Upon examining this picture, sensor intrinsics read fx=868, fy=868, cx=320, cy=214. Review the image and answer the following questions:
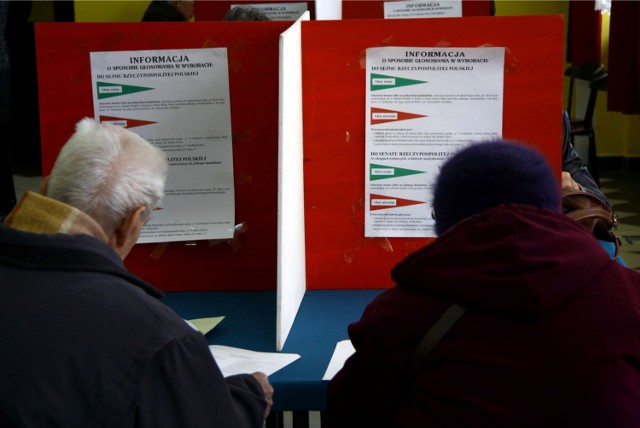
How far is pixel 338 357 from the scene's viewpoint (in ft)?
5.88

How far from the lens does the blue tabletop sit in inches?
66.1

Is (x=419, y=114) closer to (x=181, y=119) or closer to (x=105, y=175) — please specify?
(x=181, y=119)

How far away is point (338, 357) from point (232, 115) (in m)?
0.73

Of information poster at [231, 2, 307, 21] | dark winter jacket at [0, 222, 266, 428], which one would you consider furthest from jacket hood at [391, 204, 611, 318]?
information poster at [231, 2, 307, 21]

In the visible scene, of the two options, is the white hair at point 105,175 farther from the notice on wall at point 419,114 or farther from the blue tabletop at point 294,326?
the notice on wall at point 419,114

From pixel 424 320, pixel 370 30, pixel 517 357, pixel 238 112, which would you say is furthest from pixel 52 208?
pixel 370 30

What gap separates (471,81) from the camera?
212cm

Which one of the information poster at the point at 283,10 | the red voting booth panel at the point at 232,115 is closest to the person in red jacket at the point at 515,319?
the red voting booth panel at the point at 232,115

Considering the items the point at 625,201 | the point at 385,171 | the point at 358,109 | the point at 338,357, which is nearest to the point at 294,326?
the point at 338,357

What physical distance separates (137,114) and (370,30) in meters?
0.62

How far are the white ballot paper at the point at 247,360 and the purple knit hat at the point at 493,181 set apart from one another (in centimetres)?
59

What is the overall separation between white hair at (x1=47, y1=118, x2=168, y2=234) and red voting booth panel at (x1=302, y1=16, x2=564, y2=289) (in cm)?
69

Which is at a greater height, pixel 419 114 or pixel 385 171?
pixel 419 114

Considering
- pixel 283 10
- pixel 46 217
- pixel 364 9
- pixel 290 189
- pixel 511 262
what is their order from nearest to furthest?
pixel 511 262, pixel 46 217, pixel 290 189, pixel 283 10, pixel 364 9
